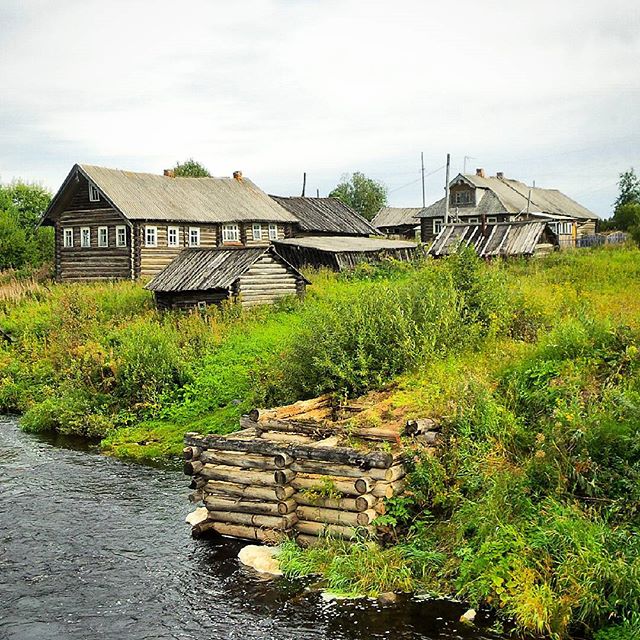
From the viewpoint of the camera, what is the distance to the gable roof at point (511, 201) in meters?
65.2

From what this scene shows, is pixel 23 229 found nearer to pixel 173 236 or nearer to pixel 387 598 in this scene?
pixel 173 236

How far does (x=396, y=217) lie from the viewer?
80938mm

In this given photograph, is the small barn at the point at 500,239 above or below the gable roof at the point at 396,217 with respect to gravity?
below

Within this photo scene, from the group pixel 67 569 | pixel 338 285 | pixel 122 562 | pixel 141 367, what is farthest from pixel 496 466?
pixel 338 285

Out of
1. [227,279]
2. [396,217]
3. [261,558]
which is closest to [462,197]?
[396,217]

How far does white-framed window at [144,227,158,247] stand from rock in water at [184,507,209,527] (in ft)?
97.9

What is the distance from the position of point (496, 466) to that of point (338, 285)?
2218cm

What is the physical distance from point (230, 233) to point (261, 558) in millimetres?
36214

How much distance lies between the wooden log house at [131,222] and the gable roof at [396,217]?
33.9 m

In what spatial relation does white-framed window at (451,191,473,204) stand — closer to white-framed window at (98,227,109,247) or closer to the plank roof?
the plank roof

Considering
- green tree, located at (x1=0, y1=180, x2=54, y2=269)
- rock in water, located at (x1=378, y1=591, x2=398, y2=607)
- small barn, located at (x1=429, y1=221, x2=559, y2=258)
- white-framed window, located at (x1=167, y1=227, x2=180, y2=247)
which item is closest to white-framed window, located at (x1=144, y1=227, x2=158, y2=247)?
white-framed window, located at (x1=167, y1=227, x2=180, y2=247)

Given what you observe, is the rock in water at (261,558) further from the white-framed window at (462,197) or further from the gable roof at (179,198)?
the white-framed window at (462,197)

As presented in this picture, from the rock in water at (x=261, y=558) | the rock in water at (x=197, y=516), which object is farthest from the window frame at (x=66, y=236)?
the rock in water at (x=261, y=558)

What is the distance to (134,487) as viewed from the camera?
1570 cm
